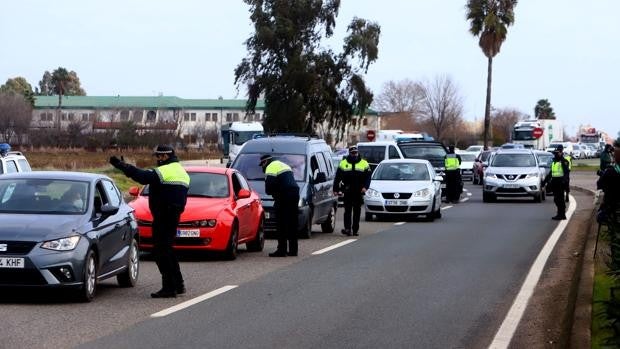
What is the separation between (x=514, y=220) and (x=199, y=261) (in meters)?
13.1

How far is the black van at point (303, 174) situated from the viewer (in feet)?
74.3

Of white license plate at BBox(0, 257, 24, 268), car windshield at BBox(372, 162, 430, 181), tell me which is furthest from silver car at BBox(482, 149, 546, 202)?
white license plate at BBox(0, 257, 24, 268)

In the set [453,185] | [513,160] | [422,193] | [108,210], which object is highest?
[108,210]

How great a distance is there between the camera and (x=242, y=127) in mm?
67562

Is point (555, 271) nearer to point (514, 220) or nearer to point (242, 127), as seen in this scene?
point (514, 220)

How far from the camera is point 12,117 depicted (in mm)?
106312

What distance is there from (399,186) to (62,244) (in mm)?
17590

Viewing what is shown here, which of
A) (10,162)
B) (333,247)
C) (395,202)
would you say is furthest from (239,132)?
(333,247)

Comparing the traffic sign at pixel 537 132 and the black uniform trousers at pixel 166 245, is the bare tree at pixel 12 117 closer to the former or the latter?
the traffic sign at pixel 537 132

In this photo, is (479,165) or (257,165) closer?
(257,165)

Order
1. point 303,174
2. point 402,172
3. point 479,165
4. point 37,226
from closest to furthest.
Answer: point 37,226, point 303,174, point 402,172, point 479,165

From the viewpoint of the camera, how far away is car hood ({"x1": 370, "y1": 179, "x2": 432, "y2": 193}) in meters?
29.2

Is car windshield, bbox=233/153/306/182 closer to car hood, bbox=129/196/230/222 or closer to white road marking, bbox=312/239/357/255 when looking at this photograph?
white road marking, bbox=312/239/357/255

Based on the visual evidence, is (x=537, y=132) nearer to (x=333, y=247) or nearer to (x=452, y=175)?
(x=452, y=175)
